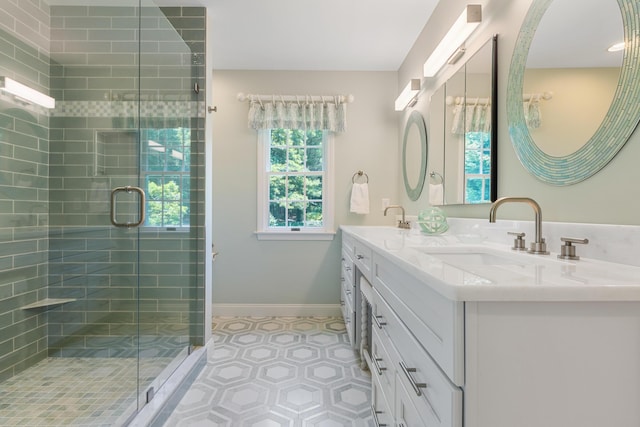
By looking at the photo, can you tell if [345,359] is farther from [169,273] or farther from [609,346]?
[609,346]

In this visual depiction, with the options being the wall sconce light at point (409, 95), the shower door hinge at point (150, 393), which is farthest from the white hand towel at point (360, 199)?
the shower door hinge at point (150, 393)

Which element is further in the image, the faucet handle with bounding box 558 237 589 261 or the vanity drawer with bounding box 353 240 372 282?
the vanity drawer with bounding box 353 240 372 282

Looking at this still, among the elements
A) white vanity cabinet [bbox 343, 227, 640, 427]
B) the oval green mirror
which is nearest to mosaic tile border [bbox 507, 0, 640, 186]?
white vanity cabinet [bbox 343, 227, 640, 427]

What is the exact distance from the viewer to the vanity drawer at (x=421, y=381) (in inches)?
23.5

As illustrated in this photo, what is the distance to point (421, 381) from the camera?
→ 0.76 metres

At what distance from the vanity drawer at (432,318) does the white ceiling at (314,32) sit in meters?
1.92

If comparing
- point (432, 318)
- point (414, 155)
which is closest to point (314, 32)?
point (414, 155)

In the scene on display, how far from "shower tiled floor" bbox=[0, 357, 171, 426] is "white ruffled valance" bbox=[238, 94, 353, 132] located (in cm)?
211

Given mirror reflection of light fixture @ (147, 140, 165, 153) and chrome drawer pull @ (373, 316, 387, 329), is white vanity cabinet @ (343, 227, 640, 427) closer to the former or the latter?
chrome drawer pull @ (373, 316, 387, 329)

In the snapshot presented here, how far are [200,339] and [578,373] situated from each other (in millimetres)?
2132

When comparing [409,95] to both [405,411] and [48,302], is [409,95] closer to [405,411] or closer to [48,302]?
[405,411]

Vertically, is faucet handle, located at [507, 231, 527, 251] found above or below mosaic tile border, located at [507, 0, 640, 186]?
below

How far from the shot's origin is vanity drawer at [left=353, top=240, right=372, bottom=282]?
1533 millimetres

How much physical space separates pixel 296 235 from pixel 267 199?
453 millimetres
